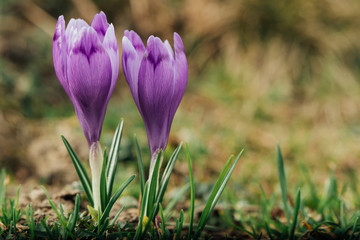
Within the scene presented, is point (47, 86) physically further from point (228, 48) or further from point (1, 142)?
point (228, 48)

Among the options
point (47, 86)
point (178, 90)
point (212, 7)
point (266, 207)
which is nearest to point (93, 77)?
point (178, 90)

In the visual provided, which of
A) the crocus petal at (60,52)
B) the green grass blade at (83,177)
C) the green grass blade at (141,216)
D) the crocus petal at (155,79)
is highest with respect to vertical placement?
the crocus petal at (60,52)

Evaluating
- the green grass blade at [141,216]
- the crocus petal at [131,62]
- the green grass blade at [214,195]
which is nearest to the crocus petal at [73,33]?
the crocus petal at [131,62]

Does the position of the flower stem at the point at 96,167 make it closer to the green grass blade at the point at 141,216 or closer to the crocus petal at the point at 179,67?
the green grass blade at the point at 141,216

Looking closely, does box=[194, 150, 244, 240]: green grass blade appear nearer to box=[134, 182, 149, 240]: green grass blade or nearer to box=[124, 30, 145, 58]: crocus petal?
box=[134, 182, 149, 240]: green grass blade

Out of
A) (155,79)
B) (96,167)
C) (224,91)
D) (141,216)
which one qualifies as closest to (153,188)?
(141,216)

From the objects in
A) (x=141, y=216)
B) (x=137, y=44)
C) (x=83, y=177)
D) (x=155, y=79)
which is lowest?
(x=141, y=216)

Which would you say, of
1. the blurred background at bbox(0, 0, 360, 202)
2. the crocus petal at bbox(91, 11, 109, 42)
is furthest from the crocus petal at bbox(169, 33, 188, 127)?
the blurred background at bbox(0, 0, 360, 202)

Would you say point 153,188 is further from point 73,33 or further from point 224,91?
point 224,91
